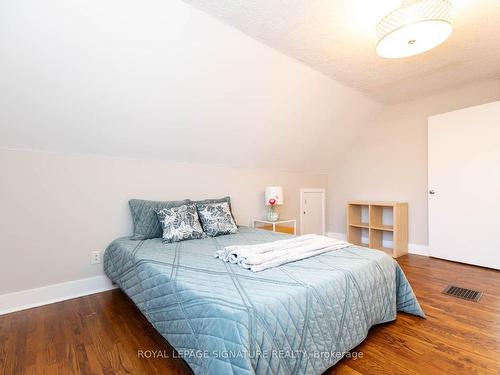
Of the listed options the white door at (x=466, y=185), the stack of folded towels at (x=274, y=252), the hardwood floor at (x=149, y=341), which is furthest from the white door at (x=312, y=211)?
the stack of folded towels at (x=274, y=252)

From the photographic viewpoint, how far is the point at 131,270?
187 cm

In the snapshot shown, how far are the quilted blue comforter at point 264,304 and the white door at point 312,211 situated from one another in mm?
2379

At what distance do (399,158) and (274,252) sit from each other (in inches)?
122

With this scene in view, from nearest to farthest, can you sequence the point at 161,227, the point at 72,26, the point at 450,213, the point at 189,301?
1. the point at 189,301
2. the point at 72,26
3. the point at 161,227
4. the point at 450,213

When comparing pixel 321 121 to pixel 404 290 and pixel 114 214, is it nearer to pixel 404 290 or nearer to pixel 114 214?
pixel 404 290

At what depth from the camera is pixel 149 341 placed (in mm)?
1646

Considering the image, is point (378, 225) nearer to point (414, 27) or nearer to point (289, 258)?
point (289, 258)

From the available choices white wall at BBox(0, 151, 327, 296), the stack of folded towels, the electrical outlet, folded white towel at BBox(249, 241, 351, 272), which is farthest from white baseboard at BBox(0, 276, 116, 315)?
folded white towel at BBox(249, 241, 351, 272)

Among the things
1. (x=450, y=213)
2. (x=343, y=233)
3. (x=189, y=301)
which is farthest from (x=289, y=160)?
(x=189, y=301)

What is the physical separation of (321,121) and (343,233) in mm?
2062

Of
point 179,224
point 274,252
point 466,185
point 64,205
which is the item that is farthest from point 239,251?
point 466,185

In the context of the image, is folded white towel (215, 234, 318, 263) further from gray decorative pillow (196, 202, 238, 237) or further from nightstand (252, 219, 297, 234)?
nightstand (252, 219, 297, 234)

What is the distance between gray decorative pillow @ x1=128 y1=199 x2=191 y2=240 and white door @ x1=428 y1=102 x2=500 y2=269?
3398 millimetres

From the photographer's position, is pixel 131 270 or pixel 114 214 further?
pixel 114 214
